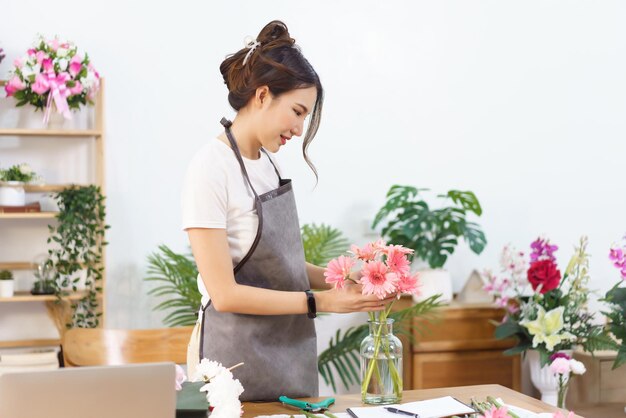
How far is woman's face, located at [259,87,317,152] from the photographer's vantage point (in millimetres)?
2105

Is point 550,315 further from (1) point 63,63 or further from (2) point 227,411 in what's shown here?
(2) point 227,411

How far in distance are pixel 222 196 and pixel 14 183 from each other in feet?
7.28

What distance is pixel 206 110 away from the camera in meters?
4.30

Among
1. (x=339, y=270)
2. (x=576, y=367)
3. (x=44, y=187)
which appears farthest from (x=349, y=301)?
(x=44, y=187)

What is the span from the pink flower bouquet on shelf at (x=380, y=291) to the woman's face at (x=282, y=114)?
41 cm

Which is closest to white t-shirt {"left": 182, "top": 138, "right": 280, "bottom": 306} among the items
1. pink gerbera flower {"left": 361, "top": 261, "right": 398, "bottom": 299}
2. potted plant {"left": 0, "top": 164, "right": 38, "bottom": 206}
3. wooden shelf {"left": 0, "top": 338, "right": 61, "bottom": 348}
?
pink gerbera flower {"left": 361, "top": 261, "right": 398, "bottom": 299}

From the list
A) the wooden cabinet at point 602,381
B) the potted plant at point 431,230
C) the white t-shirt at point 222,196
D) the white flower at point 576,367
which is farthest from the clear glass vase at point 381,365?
the wooden cabinet at point 602,381

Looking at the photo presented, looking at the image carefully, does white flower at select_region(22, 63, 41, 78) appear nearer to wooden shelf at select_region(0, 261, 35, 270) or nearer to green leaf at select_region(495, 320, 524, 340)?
wooden shelf at select_region(0, 261, 35, 270)

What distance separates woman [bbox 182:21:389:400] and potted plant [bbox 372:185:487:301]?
2.08 meters

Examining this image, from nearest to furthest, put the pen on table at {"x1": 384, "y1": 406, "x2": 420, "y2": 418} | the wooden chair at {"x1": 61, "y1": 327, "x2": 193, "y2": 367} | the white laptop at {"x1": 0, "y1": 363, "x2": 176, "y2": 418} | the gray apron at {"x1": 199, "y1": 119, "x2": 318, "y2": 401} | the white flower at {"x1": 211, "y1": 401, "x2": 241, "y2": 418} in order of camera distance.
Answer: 1. the white laptop at {"x1": 0, "y1": 363, "x2": 176, "y2": 418}
2. the white flower at {"x1": 211, "y1": 401, "x2": 241, "y2": 418}
3. the pen on table at {"x1": 384, "y1": 406, "x2": 420, "y2": 418}
4. the gray apron at {"x1": 199, "y1": 119, "x2": 318, "y2": 401}
5. the wooden chair at {"x1": 61, "y1": 327, "x2": 193, "y2": 367}

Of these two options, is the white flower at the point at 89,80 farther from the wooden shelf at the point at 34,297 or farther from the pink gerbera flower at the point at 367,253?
the pink gerbera flower at the point at 367,253

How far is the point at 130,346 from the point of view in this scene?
2.77 metres

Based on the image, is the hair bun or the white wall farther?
the white wall

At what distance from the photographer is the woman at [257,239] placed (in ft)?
6.41
